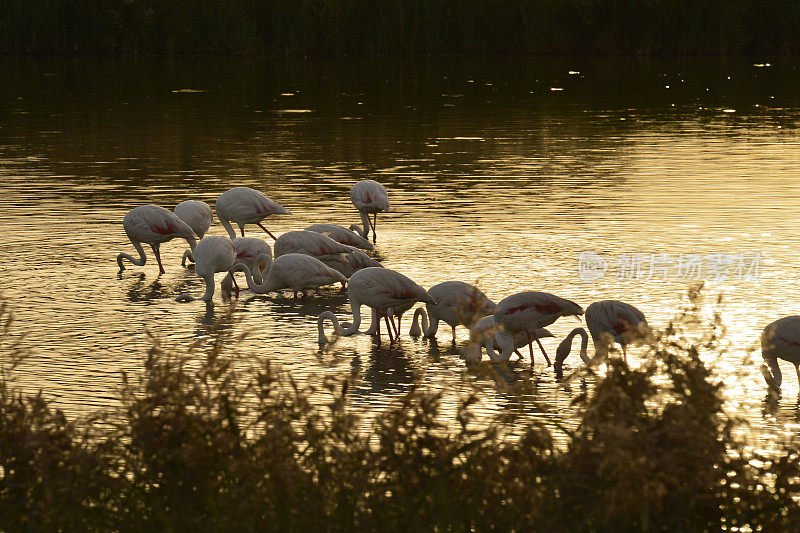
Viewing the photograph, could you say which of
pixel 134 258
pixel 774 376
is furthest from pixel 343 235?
pixel 774 376

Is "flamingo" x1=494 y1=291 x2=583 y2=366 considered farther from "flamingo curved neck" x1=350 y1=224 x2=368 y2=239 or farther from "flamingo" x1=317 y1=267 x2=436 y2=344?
"flamingo curved neck" x1=350 y1=224 x2=368 y2=239

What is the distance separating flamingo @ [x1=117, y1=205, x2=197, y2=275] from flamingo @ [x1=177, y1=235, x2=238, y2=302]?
115 centimetres

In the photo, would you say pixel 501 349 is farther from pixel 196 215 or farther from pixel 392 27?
pixel 392 27

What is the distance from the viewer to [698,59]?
43.3m

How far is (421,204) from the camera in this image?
46.2 ft

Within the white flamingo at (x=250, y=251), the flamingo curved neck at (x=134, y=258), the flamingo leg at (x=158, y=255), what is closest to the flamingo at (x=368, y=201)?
the white flamingo at (x=250, y=251)

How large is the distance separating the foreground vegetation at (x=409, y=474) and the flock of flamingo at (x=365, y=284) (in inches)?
52.1

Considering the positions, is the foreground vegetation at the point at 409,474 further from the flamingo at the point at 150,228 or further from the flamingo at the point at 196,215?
the flamingo at the point at 196,215

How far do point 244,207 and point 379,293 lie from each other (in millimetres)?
3661

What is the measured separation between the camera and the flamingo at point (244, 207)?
11.8 m

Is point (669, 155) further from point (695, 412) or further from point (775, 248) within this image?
point (695, 412)

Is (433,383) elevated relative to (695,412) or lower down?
lower down

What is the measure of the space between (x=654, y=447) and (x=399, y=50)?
137 feet

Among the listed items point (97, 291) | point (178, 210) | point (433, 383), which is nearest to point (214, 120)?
point (178, 210)
